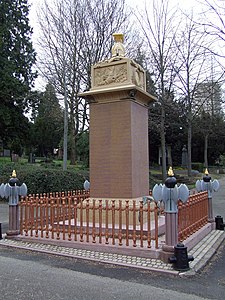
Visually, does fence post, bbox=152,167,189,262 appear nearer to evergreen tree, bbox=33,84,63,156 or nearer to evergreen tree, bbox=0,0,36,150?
evergreen tree, bbox=33,84,63,156

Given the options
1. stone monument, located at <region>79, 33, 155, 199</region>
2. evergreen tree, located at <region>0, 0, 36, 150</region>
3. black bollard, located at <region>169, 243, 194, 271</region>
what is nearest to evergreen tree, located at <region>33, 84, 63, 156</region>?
evergreen tree, located at <region>0, 0, 36, 150</region>

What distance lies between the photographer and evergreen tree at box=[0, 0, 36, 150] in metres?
26.9

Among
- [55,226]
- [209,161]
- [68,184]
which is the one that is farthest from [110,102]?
[209,161]

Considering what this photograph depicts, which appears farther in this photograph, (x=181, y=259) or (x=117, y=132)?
(x=117, y=132)

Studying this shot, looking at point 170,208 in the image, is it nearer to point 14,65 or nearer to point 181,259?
point 181,259

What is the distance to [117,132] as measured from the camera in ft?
26.7

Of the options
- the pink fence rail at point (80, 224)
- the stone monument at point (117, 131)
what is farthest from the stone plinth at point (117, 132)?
the pink fence rail at point (80, 224)

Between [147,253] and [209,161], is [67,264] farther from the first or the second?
[209,161]

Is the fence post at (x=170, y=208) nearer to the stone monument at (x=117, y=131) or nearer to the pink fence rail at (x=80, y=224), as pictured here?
the pink fence rail at (x=80, y=224)

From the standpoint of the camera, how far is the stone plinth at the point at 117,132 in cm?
798

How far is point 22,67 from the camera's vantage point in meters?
28.5

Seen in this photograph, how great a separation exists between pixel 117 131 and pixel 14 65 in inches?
870

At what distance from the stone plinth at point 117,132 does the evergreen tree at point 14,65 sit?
19781 mm

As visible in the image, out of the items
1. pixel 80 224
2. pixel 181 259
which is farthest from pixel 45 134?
pixel 181 259
